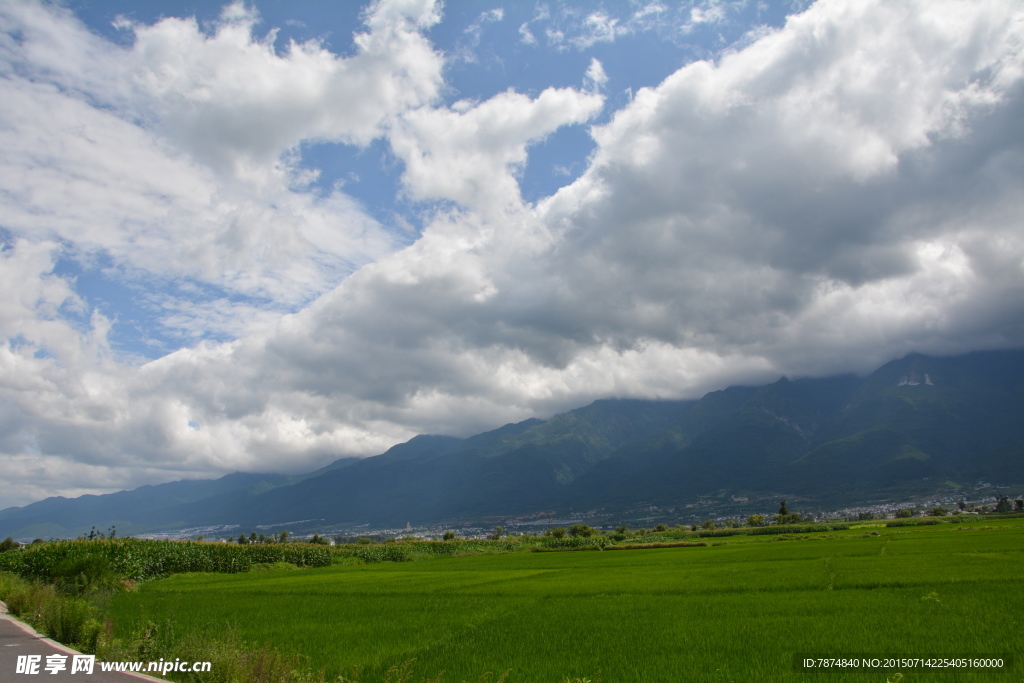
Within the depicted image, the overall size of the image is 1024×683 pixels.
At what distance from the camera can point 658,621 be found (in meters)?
15.7

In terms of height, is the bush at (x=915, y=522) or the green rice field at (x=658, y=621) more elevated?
the green rice field at (x=658, y=621)

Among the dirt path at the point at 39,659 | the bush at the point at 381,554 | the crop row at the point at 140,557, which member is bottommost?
the bush at the point at 381,554

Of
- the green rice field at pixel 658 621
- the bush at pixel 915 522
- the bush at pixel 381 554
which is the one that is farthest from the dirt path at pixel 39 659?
the bush at pixel 915 522

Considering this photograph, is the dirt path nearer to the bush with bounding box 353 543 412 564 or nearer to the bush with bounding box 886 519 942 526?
the bush with bounding box 353 543 412 564

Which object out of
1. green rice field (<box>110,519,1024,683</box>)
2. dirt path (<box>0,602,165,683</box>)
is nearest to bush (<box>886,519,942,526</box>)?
green rice field (<box>110,519,1024,683</box>)

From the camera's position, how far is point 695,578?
26.2 m

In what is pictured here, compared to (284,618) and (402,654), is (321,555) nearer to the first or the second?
(284,618)

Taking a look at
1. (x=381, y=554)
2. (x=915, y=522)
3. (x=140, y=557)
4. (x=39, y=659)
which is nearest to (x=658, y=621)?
(x=39, y=659)

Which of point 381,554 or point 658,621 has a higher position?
point 658,621

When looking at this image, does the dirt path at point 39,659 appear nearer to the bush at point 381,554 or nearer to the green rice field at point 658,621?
the green rice field at point 658,621

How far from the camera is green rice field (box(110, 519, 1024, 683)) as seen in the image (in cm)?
1099

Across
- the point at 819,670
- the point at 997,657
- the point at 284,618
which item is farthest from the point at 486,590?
the point at 997,657

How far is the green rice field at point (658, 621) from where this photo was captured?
1099 cm

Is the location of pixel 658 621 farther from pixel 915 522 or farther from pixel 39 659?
pixel 915 522
